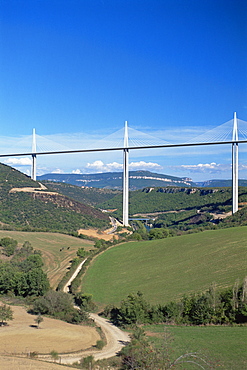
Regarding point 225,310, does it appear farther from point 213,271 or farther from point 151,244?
point 151,244

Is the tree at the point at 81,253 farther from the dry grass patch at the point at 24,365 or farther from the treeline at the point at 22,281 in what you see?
the dry grass patch at the point at 24,365

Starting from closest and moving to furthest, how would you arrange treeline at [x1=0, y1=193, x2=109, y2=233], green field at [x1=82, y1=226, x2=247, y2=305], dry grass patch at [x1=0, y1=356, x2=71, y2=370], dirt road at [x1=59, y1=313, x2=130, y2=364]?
dry grass patch at [x1=0, y1=356, x2=71, y2=370], dirt road at [x1=59, y1=313, x2=130, y2=364], green field at [x1=82, y1=226, x2=247, y2=305], treeline at [x1=0, y1=193, x2=109, y2=233]

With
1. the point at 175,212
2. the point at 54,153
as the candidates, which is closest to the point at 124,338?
the point at 54,153

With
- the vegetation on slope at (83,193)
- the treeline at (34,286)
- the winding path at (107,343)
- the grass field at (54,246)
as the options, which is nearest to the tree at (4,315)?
the treeline at (34,286)

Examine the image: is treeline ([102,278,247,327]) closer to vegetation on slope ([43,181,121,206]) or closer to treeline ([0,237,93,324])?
treeline ([0,237,93,324])

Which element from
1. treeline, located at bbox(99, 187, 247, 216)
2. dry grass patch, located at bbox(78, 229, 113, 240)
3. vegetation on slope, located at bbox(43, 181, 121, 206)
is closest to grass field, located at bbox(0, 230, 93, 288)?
dry grass patch, located at bbox(78, 229, 113, 240)

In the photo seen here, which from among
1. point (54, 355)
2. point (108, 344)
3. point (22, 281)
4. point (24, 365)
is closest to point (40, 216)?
point (22, 281)
